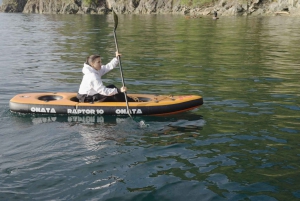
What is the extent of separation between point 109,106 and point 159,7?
304ft

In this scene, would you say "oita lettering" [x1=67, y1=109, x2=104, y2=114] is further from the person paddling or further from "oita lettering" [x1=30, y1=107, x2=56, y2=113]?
"oita lettering" [x1=30, y1=107, x2=56, y2=113]

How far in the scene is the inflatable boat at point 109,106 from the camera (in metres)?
10.5

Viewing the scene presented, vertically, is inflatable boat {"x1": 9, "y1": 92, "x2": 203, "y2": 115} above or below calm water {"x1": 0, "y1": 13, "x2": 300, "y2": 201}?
above

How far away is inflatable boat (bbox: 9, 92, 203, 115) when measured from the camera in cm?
1048

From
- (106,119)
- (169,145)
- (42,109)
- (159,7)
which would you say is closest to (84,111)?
(106,119)

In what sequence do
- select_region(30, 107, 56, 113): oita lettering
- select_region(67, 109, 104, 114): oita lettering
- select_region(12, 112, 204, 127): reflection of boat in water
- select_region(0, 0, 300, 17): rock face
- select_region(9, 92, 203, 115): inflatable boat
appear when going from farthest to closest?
select_region(0, 0, 300, 17): rock face < select_region(30, 107, 56, 113): oita lettering < select_region(67, 109, 104, 114): oita lettering < select_region(9, 92, 203, 115): inflatable boat < select_region(12, 112, 204, 127): reflection of boat in water

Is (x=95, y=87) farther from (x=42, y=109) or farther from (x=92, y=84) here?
(x=42, y=109)

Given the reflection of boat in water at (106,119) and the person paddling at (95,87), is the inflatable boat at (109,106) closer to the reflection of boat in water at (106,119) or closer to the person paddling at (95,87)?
the reflection of boat in water at (106,119)

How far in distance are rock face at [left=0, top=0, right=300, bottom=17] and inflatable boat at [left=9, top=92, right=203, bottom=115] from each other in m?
35.1

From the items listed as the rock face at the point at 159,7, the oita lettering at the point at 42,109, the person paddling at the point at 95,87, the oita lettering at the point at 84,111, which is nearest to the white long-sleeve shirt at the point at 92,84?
the person paddling at the point at 95,87

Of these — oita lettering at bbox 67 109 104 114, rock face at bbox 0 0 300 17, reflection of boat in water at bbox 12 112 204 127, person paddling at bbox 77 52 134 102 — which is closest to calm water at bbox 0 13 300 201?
reflection of boat in water at bbox 12 112 204 127

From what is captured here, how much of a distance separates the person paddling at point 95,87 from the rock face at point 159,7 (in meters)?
35.1

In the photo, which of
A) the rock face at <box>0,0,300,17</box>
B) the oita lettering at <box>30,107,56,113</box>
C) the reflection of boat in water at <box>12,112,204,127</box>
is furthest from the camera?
the rock face at <box>0,0,300,17</box>

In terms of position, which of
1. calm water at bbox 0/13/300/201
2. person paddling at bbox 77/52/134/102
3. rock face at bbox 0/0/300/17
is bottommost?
calm water at bbox 0/13/300/201
